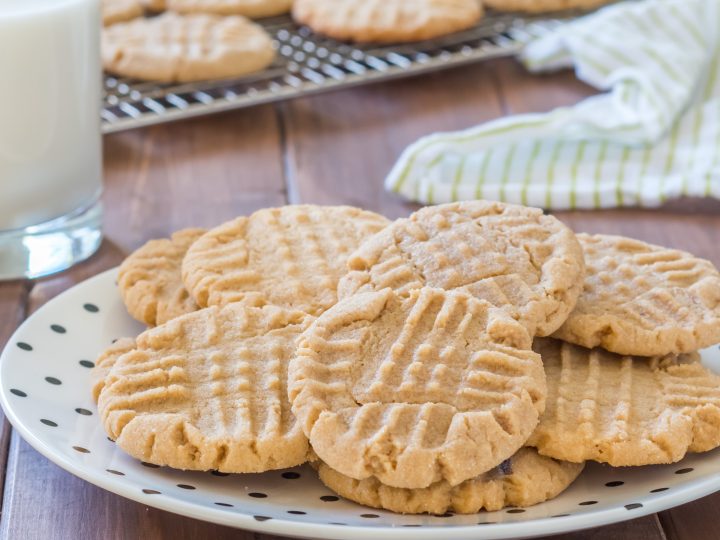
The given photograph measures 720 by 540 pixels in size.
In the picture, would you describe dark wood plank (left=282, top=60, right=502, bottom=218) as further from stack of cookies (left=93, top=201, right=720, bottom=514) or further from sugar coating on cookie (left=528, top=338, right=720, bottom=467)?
sugar coating on cookie (left=528, top=338, right=720, bottom=467)

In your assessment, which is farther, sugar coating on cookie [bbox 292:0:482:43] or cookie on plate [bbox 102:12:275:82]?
sugar coating on cookie [bbox 292:0:482:43]

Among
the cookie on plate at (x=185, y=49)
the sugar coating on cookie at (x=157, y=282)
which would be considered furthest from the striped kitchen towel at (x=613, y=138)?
the sugar coating on cookie at (x=157, y=282)

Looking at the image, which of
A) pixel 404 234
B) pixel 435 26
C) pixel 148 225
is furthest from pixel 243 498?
pixel 435 26

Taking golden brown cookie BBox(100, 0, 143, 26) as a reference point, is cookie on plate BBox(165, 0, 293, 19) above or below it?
above

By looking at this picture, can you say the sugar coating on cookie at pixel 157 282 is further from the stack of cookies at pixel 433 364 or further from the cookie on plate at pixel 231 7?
the cookie on plate at pixel 231 7

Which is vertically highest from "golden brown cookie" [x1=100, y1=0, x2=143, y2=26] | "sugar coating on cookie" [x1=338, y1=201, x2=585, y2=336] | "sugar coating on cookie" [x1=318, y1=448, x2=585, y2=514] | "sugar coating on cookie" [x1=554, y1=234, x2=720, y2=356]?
"sugar coating on cookie" [x1=338, y1=201, x2=585, y2=336]

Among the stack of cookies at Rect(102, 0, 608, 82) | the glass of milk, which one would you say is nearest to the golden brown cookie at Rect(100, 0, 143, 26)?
the stack of cookies at Rect(102, 0, 608, 82)

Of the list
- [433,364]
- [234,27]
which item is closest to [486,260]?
[433,364]
